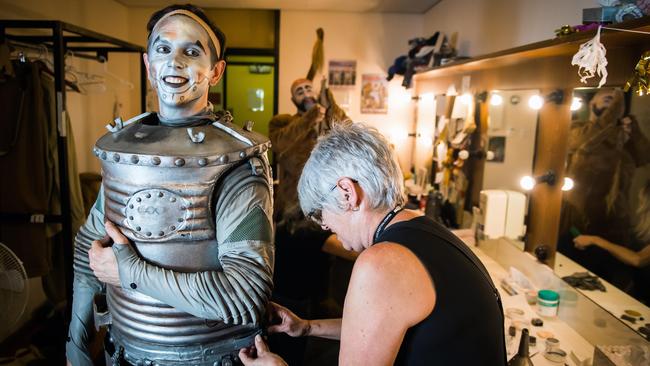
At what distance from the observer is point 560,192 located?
217 cm

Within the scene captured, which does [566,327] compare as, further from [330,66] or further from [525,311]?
[330,66]

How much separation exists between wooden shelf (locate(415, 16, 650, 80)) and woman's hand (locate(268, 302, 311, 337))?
1236mm

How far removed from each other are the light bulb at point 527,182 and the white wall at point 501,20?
0.67m

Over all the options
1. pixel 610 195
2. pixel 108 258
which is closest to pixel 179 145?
pixel 108 258

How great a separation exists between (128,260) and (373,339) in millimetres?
628

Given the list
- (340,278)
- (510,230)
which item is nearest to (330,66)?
(340,278)

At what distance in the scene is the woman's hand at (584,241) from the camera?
192cm

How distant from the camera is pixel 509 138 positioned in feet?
8.74

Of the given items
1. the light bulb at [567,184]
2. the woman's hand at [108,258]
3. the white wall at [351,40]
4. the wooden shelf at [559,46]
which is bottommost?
the woman's hand at [108,258]

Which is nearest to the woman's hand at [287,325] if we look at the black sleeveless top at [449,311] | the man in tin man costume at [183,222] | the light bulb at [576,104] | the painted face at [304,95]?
the man in tin man costume at [183,222]

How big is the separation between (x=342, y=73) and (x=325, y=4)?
71 centimetres

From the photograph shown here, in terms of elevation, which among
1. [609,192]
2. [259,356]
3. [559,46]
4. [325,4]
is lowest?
[259,356]

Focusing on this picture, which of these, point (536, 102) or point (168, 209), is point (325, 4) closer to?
point (536, 102)

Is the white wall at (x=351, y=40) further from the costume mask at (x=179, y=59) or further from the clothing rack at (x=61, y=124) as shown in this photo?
the costume mask at (x=179, y=59)
